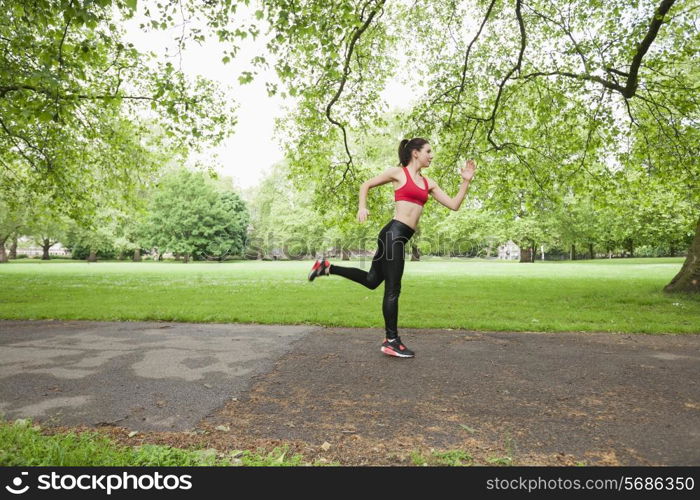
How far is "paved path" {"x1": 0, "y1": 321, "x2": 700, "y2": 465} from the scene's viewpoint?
2803 mm

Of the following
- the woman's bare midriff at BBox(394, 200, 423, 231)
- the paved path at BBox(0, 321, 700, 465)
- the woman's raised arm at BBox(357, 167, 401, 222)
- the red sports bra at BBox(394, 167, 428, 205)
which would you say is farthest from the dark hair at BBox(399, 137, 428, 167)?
the paved path at BBox(0, 321, 700, 465)

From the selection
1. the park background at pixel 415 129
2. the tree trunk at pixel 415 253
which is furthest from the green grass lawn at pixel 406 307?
the tree trunk at pixel 415 253

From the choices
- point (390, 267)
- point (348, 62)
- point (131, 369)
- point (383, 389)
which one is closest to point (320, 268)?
point (390, 267)

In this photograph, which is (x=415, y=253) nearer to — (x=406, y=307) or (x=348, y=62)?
(x=348, y=62)

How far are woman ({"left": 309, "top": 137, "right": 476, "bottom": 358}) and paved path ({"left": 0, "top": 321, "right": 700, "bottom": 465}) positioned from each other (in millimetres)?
600

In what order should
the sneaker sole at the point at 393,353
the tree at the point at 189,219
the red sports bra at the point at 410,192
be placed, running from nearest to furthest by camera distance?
the red sports bra at the point at 410,192
the sneaker sole at the point at 393,353
the tree at the point at 189,219

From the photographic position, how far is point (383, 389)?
3.75 m

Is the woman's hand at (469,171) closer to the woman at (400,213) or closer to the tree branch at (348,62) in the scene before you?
the woman at (400,213)

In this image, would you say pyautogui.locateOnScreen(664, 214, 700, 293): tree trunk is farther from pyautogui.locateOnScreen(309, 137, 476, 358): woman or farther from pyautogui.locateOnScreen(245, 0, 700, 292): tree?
pyautogui.locateOnScreen(309, 137, 476, 358): woman

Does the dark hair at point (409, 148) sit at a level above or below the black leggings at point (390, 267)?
above

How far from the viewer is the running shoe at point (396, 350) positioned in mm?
4891

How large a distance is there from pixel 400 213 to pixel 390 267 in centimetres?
64

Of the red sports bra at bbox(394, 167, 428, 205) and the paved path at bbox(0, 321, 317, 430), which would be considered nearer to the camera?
the paved path at bbox(0, 321, 317, 430)
